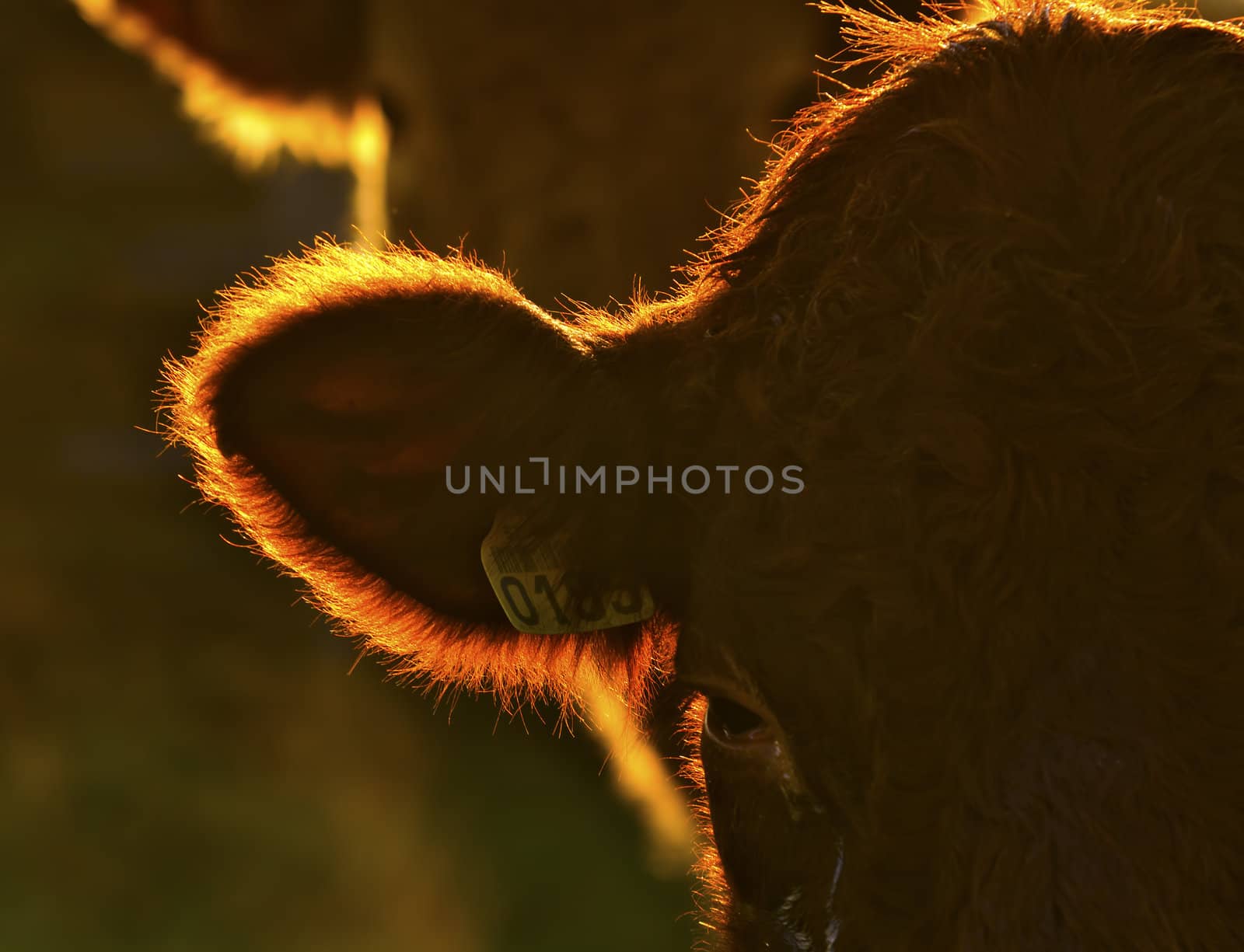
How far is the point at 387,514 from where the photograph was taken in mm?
1307

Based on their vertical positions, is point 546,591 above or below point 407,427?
below

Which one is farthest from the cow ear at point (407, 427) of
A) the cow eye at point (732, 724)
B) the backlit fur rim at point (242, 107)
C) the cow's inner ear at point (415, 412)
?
the backlit fur rim at point (242, 107)

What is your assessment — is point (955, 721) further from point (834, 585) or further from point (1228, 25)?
point (1228, 25)

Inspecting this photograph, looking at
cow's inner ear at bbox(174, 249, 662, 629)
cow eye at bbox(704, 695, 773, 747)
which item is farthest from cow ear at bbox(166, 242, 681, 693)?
cow eye at bbox(704, 695, 773, 747)

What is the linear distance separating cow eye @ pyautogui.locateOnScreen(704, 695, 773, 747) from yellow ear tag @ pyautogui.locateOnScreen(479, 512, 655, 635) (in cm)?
12

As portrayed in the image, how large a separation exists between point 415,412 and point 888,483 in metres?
0.44

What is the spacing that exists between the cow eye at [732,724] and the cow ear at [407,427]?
0.12 meters

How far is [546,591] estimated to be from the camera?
1286mm

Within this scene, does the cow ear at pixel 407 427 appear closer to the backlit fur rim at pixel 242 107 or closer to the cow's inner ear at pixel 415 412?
the cow's inner ear at pixel 415 412

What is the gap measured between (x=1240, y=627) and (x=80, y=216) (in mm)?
8679

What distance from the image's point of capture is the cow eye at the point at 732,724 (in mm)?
1168

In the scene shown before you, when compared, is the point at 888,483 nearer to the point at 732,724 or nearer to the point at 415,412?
Answer: the point at 732,724

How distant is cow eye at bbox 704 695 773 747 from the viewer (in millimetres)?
1168

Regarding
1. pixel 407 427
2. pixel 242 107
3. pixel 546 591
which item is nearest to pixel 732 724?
pixel 546 591
